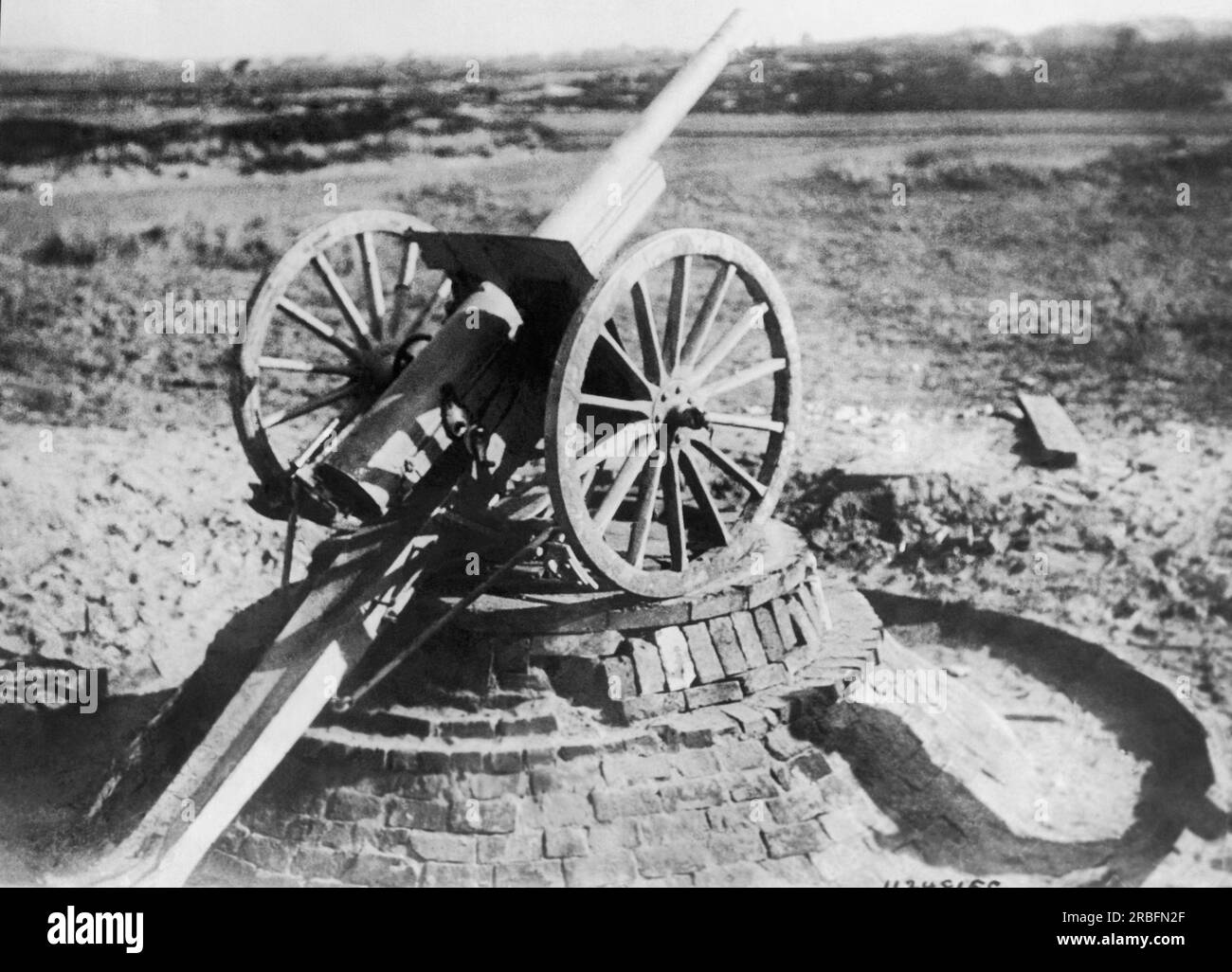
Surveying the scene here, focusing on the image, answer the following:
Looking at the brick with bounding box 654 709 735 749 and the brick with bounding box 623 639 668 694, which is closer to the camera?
the brick with bounding box 654 709 735 749

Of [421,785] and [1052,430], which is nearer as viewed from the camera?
[421,785]

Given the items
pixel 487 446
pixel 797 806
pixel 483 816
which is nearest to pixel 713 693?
pixel 797 806

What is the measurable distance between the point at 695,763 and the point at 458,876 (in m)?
1.15

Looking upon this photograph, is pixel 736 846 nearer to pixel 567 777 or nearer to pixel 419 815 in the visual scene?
pixel 567 777

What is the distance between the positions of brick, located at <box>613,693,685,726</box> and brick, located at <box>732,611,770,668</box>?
1.38 ft

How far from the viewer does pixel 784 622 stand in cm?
568

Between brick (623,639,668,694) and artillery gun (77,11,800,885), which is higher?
artillery gun (77,11,800,885)

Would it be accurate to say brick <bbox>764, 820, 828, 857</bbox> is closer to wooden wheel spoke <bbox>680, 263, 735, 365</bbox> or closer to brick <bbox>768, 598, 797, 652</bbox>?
brick <bbox>768, 598, 797, 652</bbox>

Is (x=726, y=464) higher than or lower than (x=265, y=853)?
higher

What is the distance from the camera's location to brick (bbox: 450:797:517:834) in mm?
4801

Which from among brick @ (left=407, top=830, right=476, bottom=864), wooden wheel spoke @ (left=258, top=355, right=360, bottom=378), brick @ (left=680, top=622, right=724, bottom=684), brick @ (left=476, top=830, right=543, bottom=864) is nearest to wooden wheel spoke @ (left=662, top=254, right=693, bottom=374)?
brick @ (left=680, top=622, right=724, bottom=684)

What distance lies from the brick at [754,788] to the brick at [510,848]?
926 mm

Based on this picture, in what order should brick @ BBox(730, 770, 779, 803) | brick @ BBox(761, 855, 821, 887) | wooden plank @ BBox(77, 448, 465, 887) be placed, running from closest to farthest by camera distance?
wooden plank @ BBox(77, 448, 465, 887)
brick @ BBox(761, 855, 821, 887)
brick @ BBox(730, 770, 779, 803)

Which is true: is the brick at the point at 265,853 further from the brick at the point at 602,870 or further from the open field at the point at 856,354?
the open field at the point at 856,354
